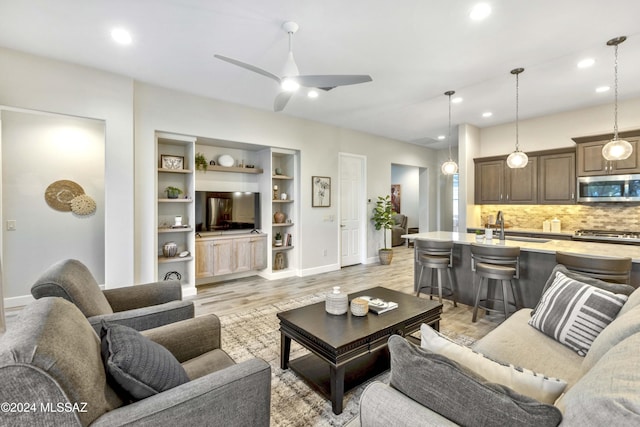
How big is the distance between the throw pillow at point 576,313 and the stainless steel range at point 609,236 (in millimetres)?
3622

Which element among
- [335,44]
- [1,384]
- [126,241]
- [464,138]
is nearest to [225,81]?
[335,44]

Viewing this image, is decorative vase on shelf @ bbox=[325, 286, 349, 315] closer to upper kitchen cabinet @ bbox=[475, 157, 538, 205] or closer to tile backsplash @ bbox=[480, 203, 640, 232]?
upper kitchen cabinet @ bbox=[475, 157, 538, 205]

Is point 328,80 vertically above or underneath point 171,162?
above

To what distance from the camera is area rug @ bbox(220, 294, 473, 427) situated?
6.17 feet

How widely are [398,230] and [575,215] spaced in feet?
15.1

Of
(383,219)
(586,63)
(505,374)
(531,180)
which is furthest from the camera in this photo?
(383,219)

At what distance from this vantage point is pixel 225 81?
3.95m

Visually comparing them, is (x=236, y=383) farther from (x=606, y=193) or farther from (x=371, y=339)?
(x=606, y=193)

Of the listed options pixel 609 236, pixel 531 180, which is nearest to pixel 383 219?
pixel 531 180

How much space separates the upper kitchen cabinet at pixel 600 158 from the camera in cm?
445

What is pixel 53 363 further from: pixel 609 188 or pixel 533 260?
pixel 609 188

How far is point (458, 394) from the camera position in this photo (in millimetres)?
888

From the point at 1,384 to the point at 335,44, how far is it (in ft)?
10.9

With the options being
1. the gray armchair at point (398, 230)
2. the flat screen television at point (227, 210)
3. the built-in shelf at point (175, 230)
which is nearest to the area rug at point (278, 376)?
the built-in shelf at point (175, 230)
